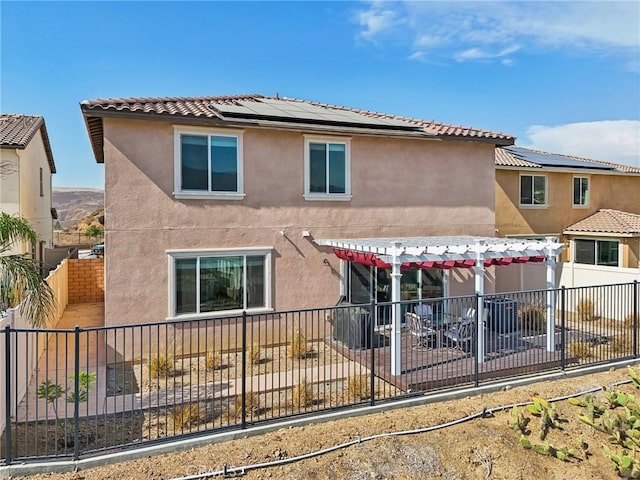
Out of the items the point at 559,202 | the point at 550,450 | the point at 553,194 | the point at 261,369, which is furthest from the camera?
the point at 559,202

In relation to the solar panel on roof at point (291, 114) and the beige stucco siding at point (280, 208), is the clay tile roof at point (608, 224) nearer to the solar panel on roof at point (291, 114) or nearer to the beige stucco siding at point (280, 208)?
the beige stucco siding at point (280, 208)

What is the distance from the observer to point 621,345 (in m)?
12.8

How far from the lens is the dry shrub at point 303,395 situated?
9.02 metres

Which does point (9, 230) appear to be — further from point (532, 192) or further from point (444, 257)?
point (532, 192)

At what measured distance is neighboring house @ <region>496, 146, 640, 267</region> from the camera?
2272cm

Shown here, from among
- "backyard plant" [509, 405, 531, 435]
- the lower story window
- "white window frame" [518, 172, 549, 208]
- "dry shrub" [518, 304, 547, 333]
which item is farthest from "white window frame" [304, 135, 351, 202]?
"white window frame" [518, 172, 549, 208]

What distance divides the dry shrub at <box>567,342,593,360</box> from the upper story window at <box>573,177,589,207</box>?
15.0 metres

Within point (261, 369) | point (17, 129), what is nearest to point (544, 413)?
point (261, 369)

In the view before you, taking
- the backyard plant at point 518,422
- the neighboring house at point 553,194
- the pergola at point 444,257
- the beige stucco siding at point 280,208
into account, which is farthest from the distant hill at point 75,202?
the backyard plant at point 518,422

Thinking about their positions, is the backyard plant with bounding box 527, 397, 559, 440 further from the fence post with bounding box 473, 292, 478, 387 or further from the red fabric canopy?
the red fabric canopy

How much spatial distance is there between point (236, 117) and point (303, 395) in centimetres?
853

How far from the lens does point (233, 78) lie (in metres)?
26.8

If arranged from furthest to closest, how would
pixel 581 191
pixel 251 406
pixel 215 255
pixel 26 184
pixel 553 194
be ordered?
pixel 581 191 < pixel 553 194 < pixel 26 184 < pixel 215 255 < pixel 251 406

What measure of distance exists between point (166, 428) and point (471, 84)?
27714 mm
